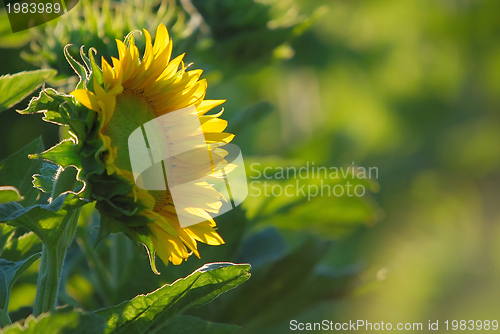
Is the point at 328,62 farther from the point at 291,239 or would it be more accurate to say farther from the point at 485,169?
the point at 291,239

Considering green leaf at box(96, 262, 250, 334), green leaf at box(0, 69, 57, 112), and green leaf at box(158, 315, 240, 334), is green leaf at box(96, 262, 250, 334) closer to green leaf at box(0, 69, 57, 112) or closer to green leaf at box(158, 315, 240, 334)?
green leaf at box(158, 315, 240, 334)

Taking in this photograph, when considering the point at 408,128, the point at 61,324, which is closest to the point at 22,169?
the point at 61,324

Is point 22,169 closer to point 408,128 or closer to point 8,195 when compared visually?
point 8,195

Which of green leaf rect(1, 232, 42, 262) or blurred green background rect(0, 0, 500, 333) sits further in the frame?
blurred green background rect(0, 0, 500, 333)

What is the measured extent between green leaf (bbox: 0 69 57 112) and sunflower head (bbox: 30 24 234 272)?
38 mm

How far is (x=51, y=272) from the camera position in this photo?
289 millimetres

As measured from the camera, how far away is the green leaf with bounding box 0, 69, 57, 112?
0.31m

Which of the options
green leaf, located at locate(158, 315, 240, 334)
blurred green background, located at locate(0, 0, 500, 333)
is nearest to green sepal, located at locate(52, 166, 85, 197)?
green leaf, located at locate(158, 315, 240, 334)

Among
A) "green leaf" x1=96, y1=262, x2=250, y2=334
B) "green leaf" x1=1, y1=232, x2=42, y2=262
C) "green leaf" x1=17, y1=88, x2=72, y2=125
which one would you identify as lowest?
"green leaf" x1=96, y1=262, x2=250, y2=334

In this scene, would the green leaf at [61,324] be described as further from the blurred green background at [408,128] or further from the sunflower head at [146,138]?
the blurred green background at [408,128]

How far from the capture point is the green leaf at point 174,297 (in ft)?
0.90

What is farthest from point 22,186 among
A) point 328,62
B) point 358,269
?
point 328,62

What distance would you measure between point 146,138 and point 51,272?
101 mm

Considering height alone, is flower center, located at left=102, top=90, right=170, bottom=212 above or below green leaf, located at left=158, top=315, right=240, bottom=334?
above
